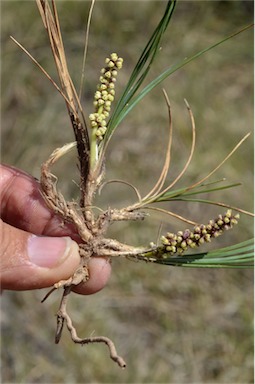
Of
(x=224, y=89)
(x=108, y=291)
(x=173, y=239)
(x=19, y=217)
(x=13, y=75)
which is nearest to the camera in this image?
(x=173, y=239)

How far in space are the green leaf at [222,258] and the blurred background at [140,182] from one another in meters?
0.92

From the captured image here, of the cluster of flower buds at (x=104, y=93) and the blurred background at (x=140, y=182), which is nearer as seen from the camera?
the cluster of flower buds at (x=104, y=93)

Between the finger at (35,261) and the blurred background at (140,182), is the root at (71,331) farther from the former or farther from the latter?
the blurred background at (140,182)

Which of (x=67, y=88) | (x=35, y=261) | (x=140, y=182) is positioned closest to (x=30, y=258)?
(x=35, y=261)

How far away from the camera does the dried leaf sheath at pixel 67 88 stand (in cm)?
74

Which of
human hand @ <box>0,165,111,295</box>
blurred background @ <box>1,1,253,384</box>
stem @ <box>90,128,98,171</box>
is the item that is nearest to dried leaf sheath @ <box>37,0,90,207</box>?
stem @ <box>90,128,98,171</box>

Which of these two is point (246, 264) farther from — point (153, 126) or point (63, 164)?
point (153, 126)

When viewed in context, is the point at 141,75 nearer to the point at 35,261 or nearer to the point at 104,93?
the point at 104,93

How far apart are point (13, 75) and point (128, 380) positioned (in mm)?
1076

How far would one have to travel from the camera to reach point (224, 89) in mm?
2242

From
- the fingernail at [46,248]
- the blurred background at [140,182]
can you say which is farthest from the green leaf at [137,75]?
the blurred background at [140,182]

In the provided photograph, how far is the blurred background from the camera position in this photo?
1.65m

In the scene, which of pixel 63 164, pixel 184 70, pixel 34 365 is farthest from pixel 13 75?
pixel 34 365

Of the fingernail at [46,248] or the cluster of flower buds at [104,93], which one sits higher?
the cluster of flower buds at [104,93]
